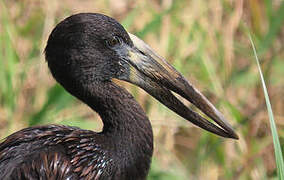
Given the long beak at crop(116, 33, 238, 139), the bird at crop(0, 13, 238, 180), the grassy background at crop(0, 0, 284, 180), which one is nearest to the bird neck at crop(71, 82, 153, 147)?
the bird at crop(0, 13, 238, 180)

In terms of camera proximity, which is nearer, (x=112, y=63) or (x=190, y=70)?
(x=112, y=63)

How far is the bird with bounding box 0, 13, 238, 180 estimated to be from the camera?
12.3 feet

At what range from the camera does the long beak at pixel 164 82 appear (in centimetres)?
382

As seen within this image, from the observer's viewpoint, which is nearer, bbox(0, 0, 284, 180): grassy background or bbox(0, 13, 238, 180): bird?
bbox(0, 13, 238, 180): bird

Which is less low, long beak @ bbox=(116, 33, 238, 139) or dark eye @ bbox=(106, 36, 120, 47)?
dark eye @ bbox=(106, 36, 120, 47)

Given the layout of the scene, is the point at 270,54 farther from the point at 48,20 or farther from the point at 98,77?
the point at 98,77

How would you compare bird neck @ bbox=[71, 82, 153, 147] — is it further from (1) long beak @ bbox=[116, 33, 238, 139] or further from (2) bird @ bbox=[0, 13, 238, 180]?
(1) long beak @ bbox=[116, 33, 238, 139]

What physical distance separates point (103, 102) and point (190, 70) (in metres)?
2.30

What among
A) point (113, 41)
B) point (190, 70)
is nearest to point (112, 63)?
point (113, 41)

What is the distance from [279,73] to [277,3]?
0.67 meters

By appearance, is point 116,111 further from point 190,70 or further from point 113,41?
point 190,70

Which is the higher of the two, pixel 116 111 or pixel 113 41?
pixel 113 41

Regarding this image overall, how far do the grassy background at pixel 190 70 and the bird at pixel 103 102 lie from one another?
1341 millimetres

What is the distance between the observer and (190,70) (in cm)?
604
